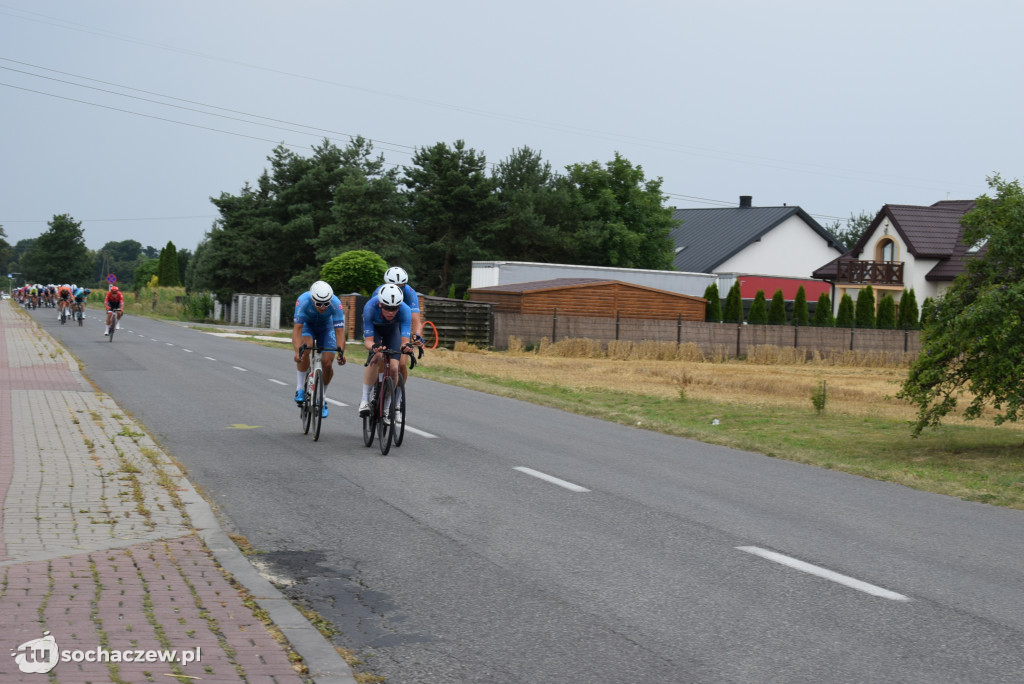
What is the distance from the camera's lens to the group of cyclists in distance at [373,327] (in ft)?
38.1

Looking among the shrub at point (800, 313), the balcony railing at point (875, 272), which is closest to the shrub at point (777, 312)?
the shrub at point (800, 313)

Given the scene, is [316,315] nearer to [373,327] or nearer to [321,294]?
[321,294]

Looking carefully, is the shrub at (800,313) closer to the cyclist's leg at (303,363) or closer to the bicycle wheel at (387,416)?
the cyclist's leg at (303,363)

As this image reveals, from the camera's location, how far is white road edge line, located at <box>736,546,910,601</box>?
6.12 m

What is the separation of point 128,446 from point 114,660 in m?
6.95

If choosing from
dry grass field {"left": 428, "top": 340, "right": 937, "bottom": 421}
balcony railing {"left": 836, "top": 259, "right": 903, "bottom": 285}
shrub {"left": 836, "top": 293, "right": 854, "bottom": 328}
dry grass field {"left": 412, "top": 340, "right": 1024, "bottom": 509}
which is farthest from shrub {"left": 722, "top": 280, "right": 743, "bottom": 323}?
dry grass field {"left": 412, "top": 340, "right": 1024, "bottom": 509}

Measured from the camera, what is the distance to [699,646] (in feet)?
16.5

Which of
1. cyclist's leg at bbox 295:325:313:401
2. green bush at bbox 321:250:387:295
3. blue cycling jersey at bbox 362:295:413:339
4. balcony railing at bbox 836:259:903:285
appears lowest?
cyclist's leg at bbox 295:325:313:401

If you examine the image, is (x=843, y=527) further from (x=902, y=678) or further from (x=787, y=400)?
(x=787, y=400)

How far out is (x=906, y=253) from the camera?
58531mm

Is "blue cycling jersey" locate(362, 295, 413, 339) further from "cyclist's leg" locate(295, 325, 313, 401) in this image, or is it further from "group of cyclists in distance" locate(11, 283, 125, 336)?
"group of cyclists in distance" locate(11, 283, 125, 336)

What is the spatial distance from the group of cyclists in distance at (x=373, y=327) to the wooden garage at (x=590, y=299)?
30893 mm

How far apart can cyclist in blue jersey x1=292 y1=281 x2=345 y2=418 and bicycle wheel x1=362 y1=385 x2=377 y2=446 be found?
0.61 meters

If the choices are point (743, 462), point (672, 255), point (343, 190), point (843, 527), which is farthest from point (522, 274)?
point (843, 527)
